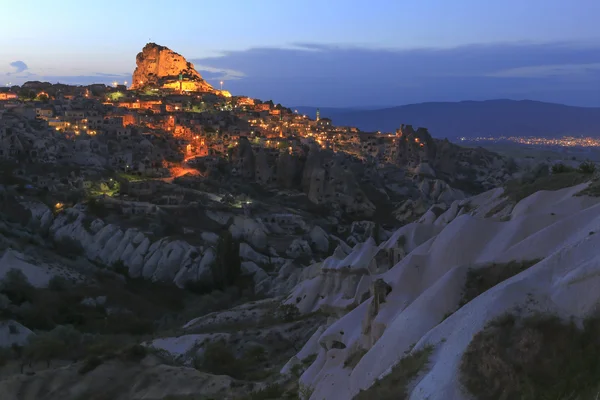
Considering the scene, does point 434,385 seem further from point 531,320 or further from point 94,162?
point 94,162

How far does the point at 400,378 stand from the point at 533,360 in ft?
8.12

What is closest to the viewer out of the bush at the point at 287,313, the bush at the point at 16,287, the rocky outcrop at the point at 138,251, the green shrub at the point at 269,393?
the green shrub at the point at 269,393

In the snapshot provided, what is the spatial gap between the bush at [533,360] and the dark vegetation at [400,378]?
1068 mm

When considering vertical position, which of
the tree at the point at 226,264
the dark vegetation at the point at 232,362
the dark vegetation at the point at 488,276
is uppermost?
the dark vegetation at the point at 488,276

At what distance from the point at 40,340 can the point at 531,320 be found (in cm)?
2370

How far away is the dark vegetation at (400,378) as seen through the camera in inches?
388

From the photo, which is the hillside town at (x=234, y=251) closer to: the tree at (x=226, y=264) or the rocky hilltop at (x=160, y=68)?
the tree at (x=226, y=264)

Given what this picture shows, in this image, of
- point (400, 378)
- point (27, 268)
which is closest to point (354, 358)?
point (400, 378)

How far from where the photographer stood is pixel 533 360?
29.4ft

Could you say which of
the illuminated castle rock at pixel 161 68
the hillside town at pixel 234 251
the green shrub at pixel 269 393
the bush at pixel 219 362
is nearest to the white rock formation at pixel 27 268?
the hillside town at pixel 234 251

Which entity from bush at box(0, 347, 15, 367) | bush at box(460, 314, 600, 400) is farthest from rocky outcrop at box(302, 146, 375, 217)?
bush at box(460, 314, 600, 400)

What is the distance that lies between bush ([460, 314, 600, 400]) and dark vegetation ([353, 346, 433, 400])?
3.51 feet

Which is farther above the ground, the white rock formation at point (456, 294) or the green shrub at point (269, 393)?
the white rock formation at point (456, 294)

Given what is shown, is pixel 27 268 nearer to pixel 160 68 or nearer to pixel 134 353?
pixel 134 353
